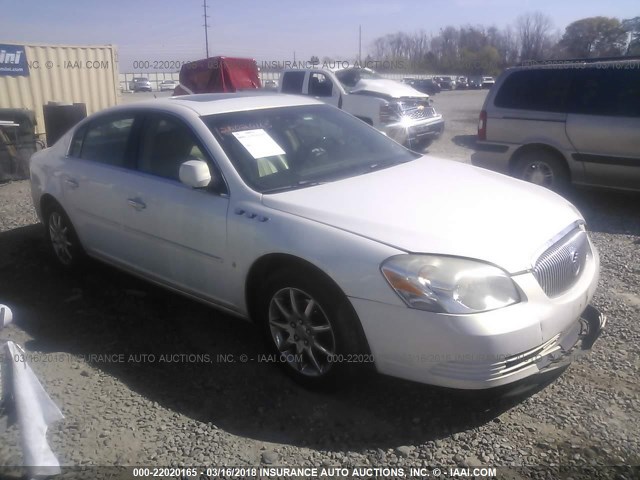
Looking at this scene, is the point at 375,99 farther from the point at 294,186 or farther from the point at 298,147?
the point at 294,186

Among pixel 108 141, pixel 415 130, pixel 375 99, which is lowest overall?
pixel 415 130

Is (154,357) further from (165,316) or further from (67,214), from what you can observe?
(67,214)

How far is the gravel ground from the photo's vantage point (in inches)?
103

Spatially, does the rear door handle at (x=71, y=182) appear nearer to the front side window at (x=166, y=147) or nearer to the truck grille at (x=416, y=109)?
the front side window at (x=166, y=147)

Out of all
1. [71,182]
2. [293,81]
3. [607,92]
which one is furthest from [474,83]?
[71,182]

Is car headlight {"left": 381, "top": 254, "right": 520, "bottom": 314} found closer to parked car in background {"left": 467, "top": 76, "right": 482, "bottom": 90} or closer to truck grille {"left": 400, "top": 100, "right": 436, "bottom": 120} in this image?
truck grille {"left": 400, "top": 100, "right": 436, "bottom": 120}

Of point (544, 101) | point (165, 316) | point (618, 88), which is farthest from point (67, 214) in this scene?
point (618, 88)

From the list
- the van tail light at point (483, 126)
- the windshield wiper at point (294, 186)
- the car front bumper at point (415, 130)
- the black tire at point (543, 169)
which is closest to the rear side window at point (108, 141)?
the windshield wiper at point (294, 186)

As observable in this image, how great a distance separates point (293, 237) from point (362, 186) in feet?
2.20

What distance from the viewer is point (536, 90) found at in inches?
272

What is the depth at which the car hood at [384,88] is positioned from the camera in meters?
12.0

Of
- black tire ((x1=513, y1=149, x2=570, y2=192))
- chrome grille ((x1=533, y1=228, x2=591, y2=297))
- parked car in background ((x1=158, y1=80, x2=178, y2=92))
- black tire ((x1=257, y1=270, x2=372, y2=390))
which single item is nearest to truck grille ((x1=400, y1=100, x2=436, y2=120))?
black tire ((x1=513, y1=149, x2=570, y2=192))

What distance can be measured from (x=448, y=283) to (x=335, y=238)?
1.97 feet

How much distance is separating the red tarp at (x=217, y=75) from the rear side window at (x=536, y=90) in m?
9.09
